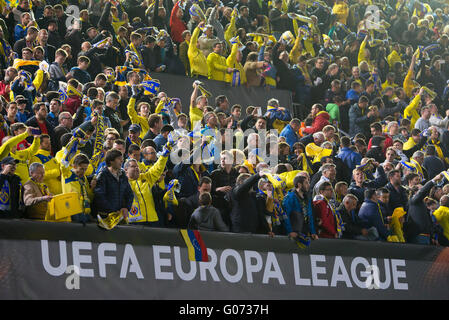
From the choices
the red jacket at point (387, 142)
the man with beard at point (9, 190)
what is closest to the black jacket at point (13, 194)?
the man with beard at point (9, 190)

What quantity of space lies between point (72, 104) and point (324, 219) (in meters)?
3.95

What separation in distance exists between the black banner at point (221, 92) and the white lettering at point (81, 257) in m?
6.87

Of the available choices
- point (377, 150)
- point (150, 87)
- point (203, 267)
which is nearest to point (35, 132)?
point (203, 267)

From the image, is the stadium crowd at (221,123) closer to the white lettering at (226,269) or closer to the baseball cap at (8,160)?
the baseball cap at (8,160)

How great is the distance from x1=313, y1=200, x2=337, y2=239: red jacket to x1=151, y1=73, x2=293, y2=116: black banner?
541 centimetres

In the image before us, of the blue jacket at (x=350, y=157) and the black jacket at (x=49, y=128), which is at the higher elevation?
the black jacket at (x=49, y=128)

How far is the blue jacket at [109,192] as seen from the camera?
9.03 m

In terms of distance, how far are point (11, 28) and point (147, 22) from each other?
10.8 feet

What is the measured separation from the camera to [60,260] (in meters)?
8.46

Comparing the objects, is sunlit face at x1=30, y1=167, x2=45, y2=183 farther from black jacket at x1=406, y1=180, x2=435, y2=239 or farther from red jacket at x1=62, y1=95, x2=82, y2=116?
black jacket at x1=406, y1=180, x2=435, y2=239

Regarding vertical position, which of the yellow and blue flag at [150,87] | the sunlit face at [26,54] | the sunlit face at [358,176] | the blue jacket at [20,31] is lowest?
the sunlit face at [358,176]

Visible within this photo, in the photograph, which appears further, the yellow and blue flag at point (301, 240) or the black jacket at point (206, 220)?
the yellow and blue flag at point (301, 240)

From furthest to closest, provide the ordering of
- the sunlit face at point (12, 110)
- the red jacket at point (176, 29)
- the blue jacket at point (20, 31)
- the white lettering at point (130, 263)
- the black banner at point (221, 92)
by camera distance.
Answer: the red jacket at point (176, 29), the black banner at point (221, 92), the blue jacket at point (20, 31), the sunlit face at point (12, 110), the white lettering at point (130, 263)

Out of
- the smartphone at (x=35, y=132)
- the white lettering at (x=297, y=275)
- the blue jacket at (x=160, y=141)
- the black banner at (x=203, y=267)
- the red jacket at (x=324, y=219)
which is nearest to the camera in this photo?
the black banner at (x=203, y=267)
